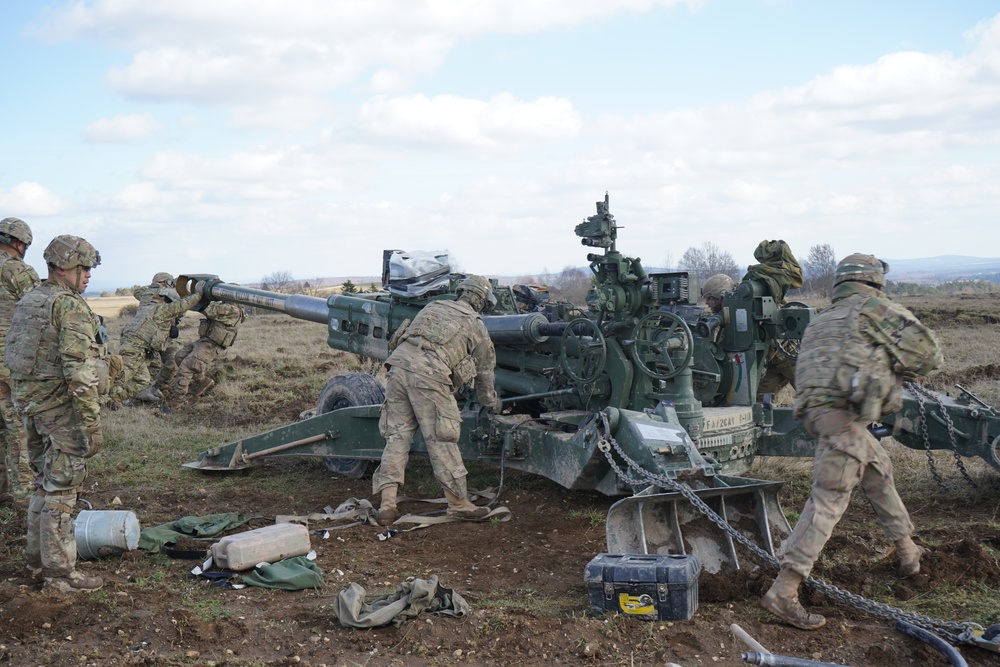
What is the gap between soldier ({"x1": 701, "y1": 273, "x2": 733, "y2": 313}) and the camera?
916 cm

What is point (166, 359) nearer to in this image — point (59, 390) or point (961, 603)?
point (59, 390)

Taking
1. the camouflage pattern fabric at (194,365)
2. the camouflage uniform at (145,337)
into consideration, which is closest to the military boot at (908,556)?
the camouflage uniform at (145,337)

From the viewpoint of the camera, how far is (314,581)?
5.82m

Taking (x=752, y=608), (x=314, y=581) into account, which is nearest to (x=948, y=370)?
(x=752, y=608)

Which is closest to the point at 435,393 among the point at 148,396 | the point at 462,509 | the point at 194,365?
the point at 462,509

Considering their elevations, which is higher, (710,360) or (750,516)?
(710,360)

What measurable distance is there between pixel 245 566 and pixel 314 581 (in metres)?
0.47

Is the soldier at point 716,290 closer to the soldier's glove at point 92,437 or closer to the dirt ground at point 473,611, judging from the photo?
the dirt ground at point 473,611

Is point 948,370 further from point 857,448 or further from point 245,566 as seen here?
point 245,566

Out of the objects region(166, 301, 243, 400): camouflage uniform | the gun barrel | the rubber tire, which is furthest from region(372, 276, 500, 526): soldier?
region(166, 301, 243, 400): camouflage uniform

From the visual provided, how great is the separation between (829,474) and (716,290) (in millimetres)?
4351

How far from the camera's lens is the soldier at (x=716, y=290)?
916 centimetres

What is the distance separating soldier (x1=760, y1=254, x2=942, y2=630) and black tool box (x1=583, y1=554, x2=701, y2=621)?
0.43 m

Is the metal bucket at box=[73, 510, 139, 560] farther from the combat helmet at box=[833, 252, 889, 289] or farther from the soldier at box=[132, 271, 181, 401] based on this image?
the soldier at box=[132, 271, 181, 401]
